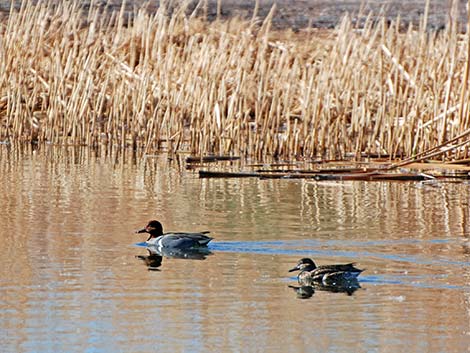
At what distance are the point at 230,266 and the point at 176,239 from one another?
2.65 feet

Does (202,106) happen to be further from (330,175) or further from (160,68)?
(330,175)

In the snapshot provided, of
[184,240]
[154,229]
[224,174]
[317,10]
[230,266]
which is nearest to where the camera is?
[230,266]

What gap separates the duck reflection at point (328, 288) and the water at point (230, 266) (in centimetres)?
3

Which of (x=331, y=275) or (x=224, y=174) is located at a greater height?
(x=224, y=174)

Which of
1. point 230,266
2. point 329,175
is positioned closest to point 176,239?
point 230,266

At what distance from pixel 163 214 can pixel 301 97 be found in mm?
6111

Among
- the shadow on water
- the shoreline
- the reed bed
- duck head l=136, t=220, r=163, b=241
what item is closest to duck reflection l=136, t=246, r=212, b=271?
the shadow on water

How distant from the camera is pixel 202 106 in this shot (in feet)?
49.6

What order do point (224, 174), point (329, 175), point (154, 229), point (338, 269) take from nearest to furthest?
point (338, 269) < point (154, 229) < point (224, 174) < point (329, 175)

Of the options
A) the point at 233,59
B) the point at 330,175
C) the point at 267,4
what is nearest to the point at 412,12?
the point at 267,4

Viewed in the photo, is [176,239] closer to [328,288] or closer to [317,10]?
[328,288]

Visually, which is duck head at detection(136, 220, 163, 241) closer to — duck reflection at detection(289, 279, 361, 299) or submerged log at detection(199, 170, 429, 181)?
duck reflection at detection(289, 279, 361, 299)

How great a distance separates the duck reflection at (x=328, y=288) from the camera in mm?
7078

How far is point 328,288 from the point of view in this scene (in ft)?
23.7
